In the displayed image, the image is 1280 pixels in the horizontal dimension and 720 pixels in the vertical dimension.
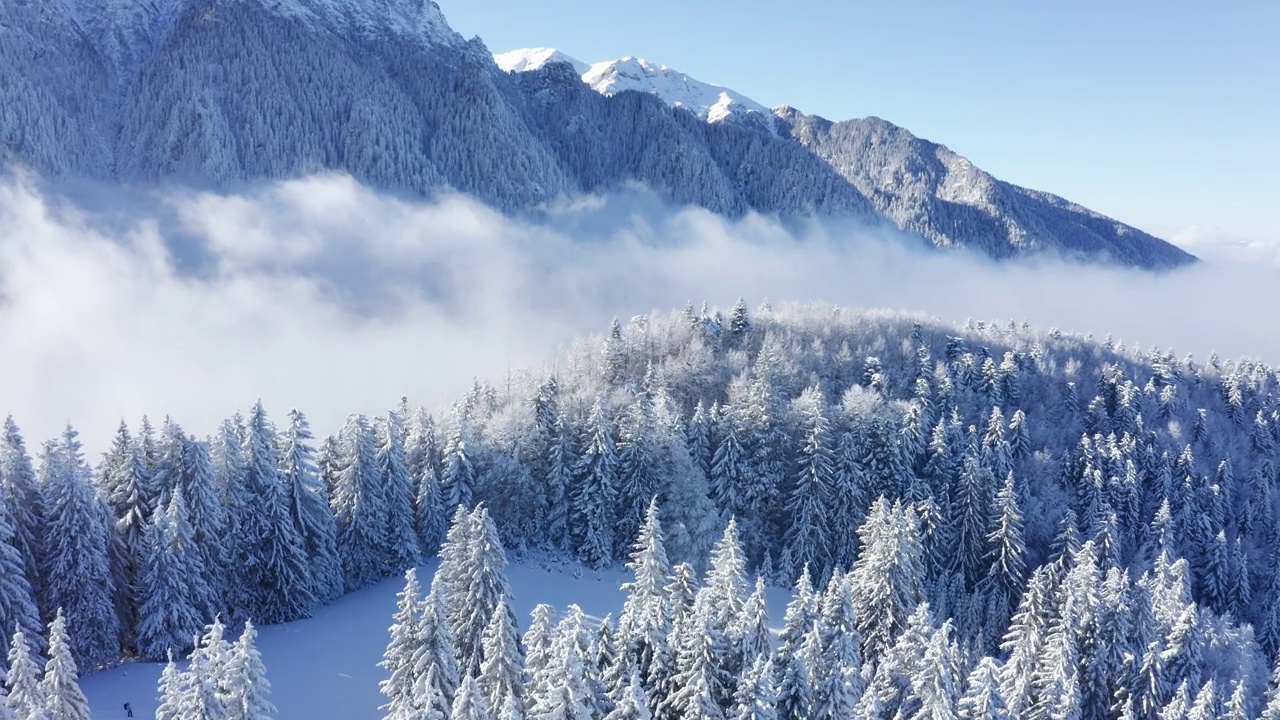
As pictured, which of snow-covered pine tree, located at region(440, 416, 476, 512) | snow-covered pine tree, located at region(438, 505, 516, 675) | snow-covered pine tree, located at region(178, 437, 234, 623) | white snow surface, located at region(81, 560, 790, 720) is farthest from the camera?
Result: snow-covered pine tree, located at region(440, 416, 476, 512)

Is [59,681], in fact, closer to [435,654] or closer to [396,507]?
[435,654]

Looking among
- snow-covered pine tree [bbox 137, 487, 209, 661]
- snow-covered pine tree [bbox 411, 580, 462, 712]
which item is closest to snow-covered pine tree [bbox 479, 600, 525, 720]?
snow-covered pine tree [bbox 411, 580, 462, 712]

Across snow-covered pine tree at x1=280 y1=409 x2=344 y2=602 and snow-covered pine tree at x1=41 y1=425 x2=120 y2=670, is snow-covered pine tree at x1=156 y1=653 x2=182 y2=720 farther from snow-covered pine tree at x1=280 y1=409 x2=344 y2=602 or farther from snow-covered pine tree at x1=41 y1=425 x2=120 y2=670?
snow-covered pine tree at x1=280 y1=409 x2=344 y2=602

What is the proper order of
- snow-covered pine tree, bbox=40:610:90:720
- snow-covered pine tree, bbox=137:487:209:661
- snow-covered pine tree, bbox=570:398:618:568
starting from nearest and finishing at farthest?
1. snow-covered pine tree, bbox=40:610:90:720
2. snow-covered pine tree, bbox=137:487:209:661
3. snow-covered pine tree, bbox=570:398:618:568

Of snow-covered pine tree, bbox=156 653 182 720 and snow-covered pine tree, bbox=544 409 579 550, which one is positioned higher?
snow-covered pine tree, bbox=156 653 182 720

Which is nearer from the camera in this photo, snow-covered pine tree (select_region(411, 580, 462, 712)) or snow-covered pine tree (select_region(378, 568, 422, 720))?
snow-covered pine tree (select_region(411, 580, 462, 712))

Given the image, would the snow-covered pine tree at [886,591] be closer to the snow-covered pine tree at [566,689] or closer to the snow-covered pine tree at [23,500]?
the snow-covered pine tree at [566,689]

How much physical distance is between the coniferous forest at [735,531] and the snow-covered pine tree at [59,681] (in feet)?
1.29

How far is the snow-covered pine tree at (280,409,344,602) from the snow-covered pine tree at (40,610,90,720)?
2179cm

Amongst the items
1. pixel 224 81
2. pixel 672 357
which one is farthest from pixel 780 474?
pixel 224 81

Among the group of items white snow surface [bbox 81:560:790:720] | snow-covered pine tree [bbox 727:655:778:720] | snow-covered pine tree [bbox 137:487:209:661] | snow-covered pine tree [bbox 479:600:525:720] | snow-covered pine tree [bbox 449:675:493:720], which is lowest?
white snow surface [bbox 81:560:790:720]

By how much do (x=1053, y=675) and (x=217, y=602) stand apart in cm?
4708

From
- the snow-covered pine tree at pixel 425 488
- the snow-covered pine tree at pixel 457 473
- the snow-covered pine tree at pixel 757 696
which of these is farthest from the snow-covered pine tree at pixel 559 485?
the snow-covered pine tree at pixel 757 696

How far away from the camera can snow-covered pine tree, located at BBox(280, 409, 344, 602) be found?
1892 inches
